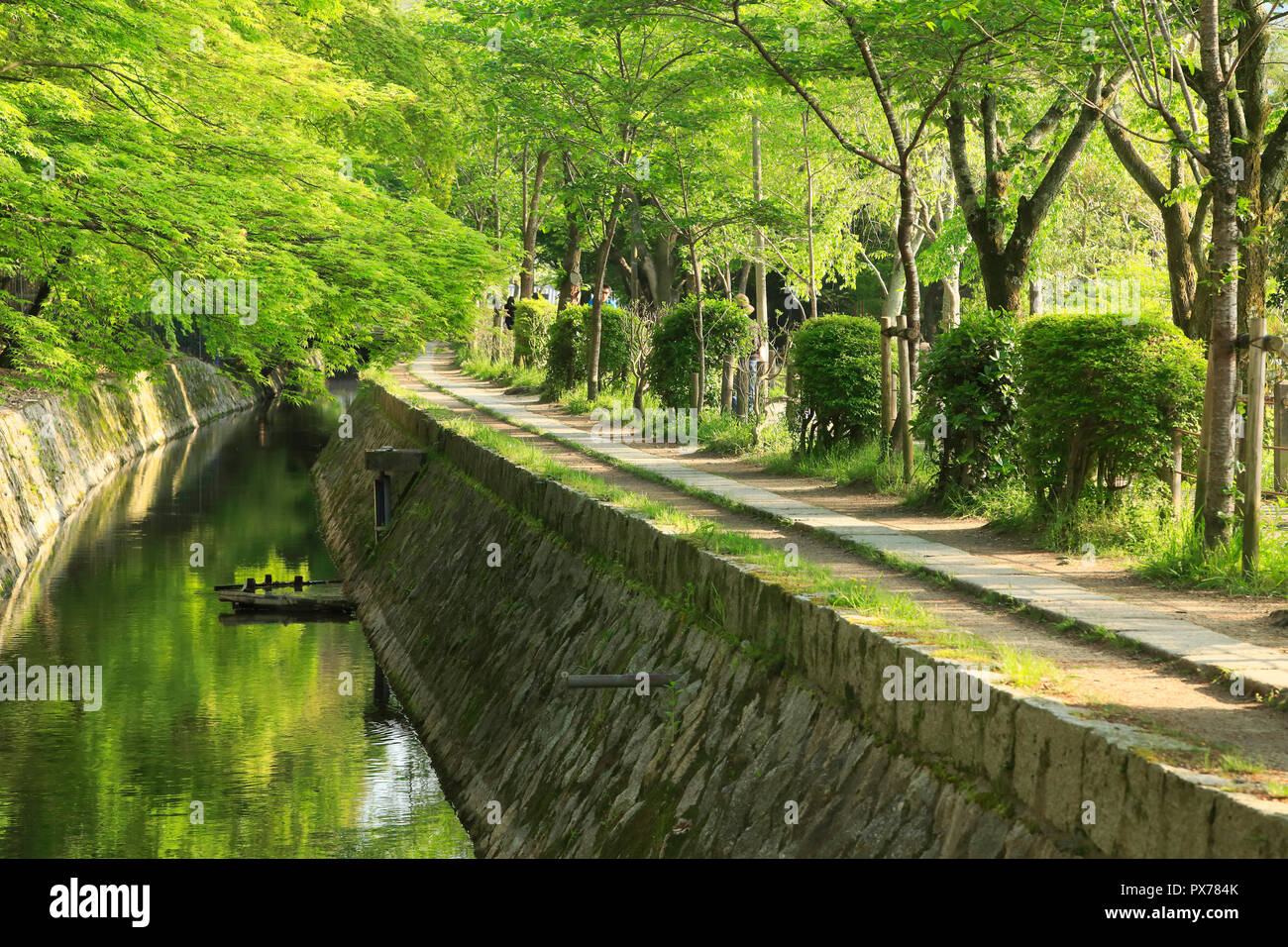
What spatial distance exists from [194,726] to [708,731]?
844cm

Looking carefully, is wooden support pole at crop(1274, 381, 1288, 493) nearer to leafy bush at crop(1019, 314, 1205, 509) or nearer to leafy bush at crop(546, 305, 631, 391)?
leafy bush at crop(1019, 314, 1205, 509)

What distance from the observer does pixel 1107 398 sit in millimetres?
10961

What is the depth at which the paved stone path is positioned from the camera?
273 inches


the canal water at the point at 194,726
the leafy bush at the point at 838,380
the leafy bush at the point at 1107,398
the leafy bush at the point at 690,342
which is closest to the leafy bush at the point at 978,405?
Answer: the leafy bush at the point at 1107,398

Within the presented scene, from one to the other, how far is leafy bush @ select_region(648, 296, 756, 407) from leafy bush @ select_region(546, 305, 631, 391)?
605 cm

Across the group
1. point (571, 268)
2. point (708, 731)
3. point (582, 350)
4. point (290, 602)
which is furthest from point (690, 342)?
point (571, 268)

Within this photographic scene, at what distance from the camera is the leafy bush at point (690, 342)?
24.3 meters

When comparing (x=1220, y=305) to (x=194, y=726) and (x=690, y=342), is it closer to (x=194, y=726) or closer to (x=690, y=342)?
(x=194, y=726)

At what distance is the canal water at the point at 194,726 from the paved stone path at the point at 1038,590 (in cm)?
416

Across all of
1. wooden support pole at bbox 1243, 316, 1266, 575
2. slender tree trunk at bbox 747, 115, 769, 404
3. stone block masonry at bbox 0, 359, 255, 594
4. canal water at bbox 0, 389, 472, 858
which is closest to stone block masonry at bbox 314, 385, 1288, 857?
canal water at bbox 0, 389, 472, 858

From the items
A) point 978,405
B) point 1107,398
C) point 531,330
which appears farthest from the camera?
point 531,330

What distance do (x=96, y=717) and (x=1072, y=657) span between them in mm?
11543

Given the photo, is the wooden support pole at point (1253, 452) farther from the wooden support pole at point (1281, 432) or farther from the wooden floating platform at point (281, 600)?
the wooden floating platform at point (281, 600)
